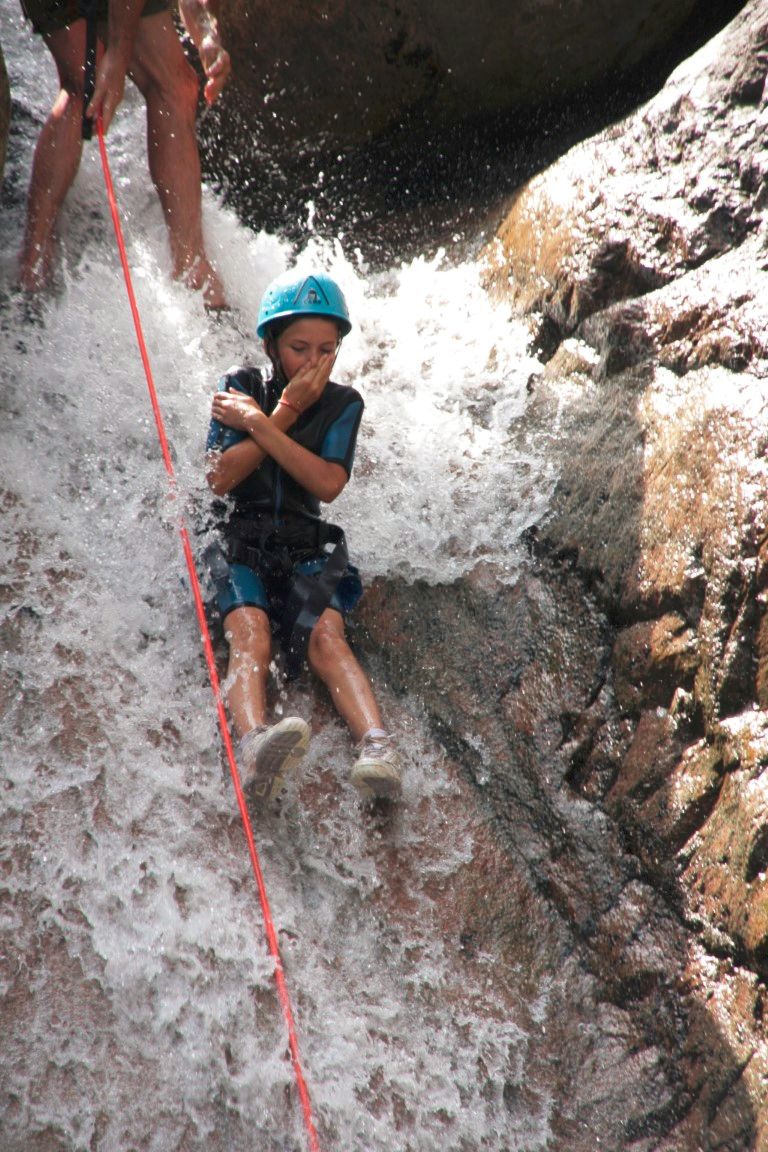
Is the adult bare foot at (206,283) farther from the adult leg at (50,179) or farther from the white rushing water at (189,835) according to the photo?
the adult leg at (50,179)

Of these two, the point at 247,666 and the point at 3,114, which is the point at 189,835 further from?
the point at 3,114

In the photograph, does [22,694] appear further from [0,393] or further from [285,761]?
[0,393]

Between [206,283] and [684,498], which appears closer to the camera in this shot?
[684,498]

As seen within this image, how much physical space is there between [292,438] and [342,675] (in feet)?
2.52

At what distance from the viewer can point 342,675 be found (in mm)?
2842

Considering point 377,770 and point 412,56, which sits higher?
point 412,56

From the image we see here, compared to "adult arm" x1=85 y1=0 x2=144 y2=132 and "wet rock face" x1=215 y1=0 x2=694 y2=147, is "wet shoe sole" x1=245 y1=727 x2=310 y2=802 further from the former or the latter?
"wet rock face" x1=215 y1=0 x2=694 y2=147

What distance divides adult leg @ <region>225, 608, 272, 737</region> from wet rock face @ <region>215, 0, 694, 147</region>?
363 cm

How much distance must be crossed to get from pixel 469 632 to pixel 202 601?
0.90m

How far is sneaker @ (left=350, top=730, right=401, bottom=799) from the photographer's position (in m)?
2.59

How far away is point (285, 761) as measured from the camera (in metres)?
2.48

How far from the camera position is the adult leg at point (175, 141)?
4.26 metres

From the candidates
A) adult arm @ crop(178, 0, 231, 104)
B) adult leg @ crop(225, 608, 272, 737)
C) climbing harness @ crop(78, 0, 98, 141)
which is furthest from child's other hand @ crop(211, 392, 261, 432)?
climbing harness @ crop(78, 0, 98, 141)

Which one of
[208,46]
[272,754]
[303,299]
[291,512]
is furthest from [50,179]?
[272,754]
